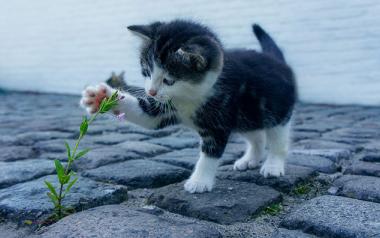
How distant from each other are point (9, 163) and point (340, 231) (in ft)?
5.99

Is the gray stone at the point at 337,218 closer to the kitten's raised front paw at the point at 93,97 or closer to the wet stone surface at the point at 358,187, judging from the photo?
the wet stone surface at the point at 358,187

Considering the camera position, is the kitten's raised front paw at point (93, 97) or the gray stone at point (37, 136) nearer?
the kitten's raised front paw at point (93, 97)

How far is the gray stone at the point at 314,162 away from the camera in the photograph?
2456 mm

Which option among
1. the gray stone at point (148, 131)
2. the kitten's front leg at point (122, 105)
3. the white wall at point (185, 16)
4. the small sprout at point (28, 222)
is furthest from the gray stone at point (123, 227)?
the white wall at point (185, 16)

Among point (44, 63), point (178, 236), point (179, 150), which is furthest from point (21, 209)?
point (44, 63)

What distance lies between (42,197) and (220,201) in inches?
28.5

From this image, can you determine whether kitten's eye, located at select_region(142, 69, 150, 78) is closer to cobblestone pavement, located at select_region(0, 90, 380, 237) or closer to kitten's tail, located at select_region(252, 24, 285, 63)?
cobblestone pavement, located at select_region(0, 90, 380, 237)

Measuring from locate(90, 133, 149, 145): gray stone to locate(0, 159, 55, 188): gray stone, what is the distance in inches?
34.4

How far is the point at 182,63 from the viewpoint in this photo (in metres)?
1.95

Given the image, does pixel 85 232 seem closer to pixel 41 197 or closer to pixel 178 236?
pixel 178 236

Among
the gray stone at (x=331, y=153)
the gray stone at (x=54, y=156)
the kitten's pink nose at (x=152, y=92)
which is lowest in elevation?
the gray stone at (x=54, y=156)

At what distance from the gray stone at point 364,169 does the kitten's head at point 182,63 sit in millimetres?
957

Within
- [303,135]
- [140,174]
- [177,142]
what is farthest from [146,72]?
[303,135]

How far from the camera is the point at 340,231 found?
145cm
